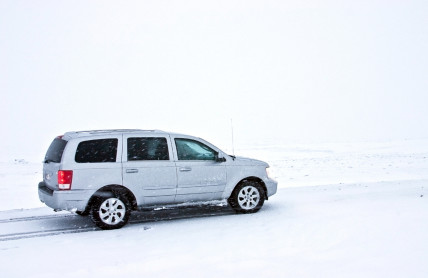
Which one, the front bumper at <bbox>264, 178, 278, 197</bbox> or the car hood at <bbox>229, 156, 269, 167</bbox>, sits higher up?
the car hood at <bbox>229, 156, 269, 167</bbox>

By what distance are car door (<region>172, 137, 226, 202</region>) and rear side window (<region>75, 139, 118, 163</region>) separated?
118 centimetres

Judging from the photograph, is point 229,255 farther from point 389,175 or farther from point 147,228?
point 389,175

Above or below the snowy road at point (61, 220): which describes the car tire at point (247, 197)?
above

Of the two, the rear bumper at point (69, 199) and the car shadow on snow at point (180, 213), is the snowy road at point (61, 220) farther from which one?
the rear bumper at point (69, 199)

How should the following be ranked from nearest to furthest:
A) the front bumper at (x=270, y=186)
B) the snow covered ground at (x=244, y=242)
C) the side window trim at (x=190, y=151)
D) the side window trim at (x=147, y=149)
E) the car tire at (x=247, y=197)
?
1. the snow covered ground at (x=244, y=242)
2. the side window trim at (x=147, y=149)
3. the side window trim at (x=190, y=151)
4. the car tire at (x=247, y=197)
5. the front bumper at (x=270, y=186)

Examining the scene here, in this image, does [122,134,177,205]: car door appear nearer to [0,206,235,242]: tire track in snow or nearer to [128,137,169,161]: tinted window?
[128,137,169,161]: tinted window

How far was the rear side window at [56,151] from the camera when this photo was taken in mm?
8258

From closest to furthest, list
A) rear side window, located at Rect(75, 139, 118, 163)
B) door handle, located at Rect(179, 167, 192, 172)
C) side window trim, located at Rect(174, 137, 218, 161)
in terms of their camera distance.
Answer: rear side window, located at Rect(75, 139, 118, 163) → door handle, located at Rect(179, 167, 192, 172) → side window trim, located at Rect(174, 137, 218, 161)

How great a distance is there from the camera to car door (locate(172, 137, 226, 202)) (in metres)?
8.88

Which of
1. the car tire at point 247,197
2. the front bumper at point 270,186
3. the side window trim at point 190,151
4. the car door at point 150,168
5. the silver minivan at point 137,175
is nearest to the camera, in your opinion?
the silver minivan at point 137,175

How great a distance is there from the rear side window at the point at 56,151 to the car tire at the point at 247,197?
329 cm

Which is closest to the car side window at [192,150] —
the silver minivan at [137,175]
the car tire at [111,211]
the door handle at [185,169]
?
the silver minivan at [137,175]

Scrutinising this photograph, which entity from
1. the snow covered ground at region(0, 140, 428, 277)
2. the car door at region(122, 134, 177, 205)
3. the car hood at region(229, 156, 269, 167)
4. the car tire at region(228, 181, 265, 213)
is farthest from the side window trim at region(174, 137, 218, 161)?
the snow covered ground at region(0, 140, 428, 277)

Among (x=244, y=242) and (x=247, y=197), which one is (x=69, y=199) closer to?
(x=244, y=242)
